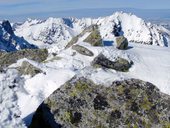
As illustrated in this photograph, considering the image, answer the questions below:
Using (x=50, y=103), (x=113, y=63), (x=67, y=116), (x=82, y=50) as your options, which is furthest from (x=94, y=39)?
(x=67, y=116)

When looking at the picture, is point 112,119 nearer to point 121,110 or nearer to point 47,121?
point 121,110

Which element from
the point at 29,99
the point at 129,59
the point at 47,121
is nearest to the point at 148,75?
the point at 129,59

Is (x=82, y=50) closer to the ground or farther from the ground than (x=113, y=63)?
closer to the ground

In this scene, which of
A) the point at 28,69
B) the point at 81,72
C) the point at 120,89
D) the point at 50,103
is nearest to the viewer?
the point at 50,103

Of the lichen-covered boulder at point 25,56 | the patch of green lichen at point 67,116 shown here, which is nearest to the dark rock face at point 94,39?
the lichen-covered boulder at point 25,56

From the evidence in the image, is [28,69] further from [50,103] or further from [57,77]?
[50,103]

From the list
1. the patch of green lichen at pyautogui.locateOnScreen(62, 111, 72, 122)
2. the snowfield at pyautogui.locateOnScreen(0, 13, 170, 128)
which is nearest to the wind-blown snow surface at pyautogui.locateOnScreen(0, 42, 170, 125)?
the snowfield at pyautogui.locateOnScreen(0, 13, 170, 128)

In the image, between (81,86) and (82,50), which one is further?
(82,50)
